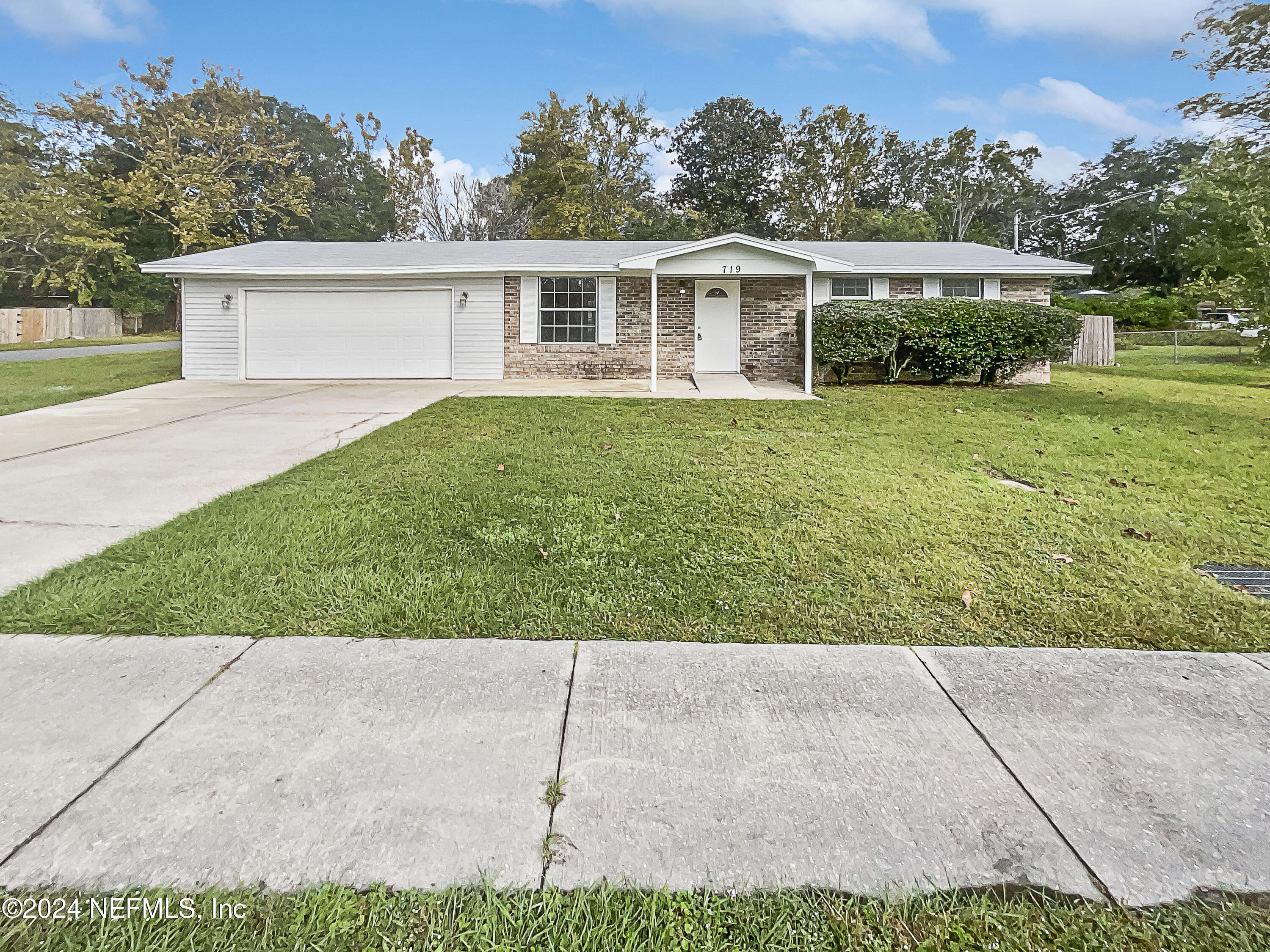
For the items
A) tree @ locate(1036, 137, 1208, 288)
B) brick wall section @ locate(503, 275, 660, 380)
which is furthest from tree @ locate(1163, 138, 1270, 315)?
tree @ locate(1036, 137, 1208, 288)

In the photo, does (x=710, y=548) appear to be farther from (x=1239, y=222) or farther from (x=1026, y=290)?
(x=1239, y=222)

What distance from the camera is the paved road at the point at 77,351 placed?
20375mm

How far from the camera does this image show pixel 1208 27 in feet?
34.1

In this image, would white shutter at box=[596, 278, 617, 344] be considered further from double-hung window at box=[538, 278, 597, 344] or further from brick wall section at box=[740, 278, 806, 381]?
brick wall section at box=[740, 278, 806, 381]

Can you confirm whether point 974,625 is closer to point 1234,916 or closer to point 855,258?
point 1234,916

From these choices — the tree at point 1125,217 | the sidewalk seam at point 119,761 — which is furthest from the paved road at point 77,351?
the tree at point 1125,217

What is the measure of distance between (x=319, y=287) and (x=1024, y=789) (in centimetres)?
1584

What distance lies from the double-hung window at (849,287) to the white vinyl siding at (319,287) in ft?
23.1

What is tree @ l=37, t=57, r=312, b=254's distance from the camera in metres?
32.2

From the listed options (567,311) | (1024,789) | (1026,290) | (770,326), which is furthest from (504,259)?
(1024,789)

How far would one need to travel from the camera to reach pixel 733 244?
12836 mm

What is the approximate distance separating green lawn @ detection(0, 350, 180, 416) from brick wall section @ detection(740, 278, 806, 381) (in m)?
12.0

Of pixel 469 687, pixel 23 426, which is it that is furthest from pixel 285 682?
pixel 23 426

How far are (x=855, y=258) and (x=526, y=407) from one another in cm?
917
